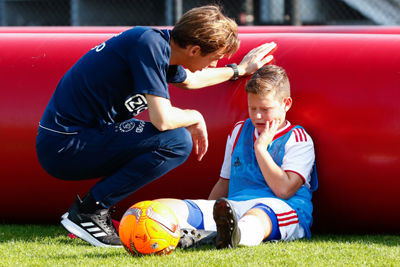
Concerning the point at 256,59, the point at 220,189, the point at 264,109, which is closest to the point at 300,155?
the point at 264,109

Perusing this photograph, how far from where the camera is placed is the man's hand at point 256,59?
310 centimetres

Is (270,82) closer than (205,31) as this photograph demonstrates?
No

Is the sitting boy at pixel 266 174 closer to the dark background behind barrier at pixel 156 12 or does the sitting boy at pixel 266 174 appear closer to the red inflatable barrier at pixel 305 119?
the red inflatable barrier at pixel 305 119

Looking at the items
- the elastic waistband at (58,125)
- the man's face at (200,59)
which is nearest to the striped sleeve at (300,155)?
the man's face at (200,59)

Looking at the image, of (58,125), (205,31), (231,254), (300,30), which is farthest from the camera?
(300,30)

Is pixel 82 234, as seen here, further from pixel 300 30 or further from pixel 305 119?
pixel 300 30

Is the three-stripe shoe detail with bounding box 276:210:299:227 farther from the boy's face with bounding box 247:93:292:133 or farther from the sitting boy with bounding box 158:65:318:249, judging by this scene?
the boy's face with bounding box 247:93:292:133

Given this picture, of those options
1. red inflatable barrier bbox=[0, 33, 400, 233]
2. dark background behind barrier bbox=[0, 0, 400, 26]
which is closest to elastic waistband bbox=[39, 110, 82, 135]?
red inflatable barrier bbox=[0, 33, 400, 233]

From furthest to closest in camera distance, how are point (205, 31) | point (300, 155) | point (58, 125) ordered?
1. point (300, 155)
2. point (58, 125)
3. point (205, 31)

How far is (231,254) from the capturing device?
242 centimetres

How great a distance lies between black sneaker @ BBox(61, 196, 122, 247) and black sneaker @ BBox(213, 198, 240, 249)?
50 cm

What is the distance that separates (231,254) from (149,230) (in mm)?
312

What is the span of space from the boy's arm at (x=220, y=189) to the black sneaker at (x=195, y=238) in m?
0.40

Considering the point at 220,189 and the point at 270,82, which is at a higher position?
the point at 270,82
